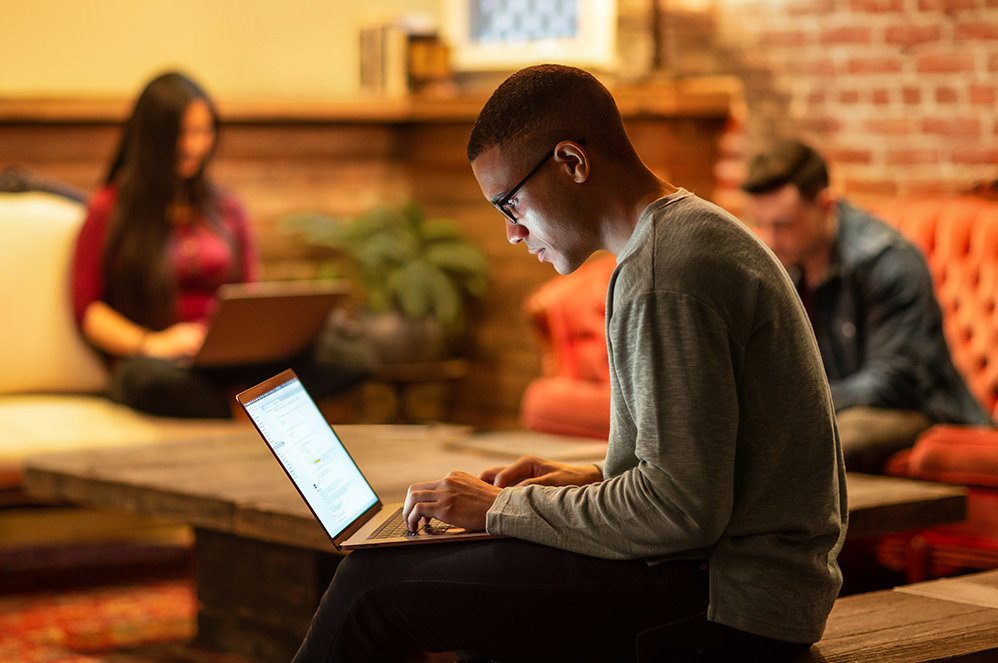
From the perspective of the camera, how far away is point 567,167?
62.6 inches

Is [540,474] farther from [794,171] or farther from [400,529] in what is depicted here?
[794,171]

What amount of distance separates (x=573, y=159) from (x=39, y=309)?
286cm

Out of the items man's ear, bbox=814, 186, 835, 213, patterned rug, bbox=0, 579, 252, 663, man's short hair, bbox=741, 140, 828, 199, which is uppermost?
man's short hair, bbox=741, 140, 828, 199

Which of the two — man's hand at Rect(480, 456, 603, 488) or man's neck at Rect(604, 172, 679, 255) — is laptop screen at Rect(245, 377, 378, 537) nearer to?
man's hand at Rect(480, 456, 603, 488)

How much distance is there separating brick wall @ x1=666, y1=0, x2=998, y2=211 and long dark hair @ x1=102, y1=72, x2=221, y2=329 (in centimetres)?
195

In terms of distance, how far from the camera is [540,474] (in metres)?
1.79

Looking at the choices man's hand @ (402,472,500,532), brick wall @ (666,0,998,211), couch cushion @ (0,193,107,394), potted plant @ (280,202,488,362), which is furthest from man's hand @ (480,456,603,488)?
potted plant @ (280,202,488,362)

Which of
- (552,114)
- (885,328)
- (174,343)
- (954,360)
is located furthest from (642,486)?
(174,343)

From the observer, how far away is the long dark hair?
401 centimetres

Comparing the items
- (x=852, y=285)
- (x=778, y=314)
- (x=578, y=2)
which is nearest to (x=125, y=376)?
(x=852, y=285)

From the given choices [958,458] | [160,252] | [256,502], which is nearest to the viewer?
[256,502]

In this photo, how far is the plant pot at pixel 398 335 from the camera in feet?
17.3

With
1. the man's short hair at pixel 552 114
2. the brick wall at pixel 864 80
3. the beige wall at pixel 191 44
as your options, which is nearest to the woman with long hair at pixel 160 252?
the beige wall at pixel 191 44

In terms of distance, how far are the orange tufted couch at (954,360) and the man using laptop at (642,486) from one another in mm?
1633
